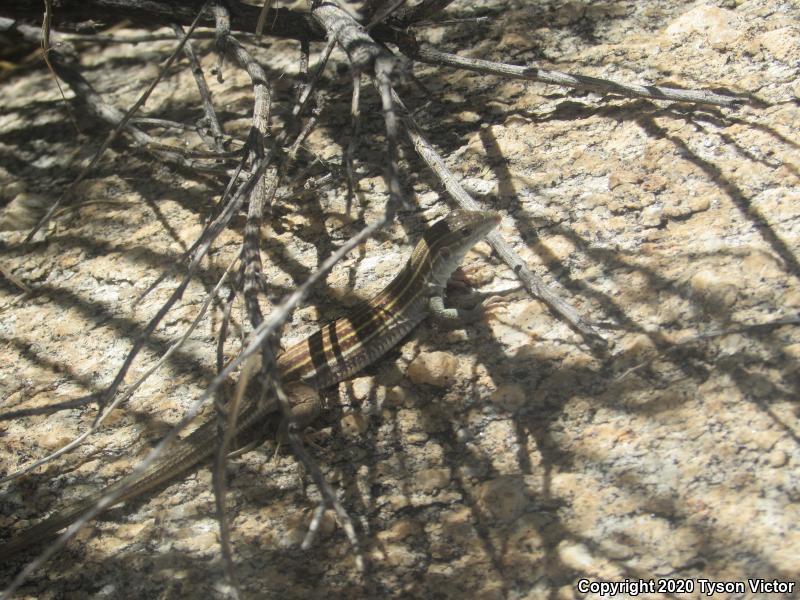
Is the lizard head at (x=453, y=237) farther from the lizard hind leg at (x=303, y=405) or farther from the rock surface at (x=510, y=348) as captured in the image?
the lizard hind leg at (x=303, y=405)

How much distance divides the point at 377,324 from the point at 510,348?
1.85 feet

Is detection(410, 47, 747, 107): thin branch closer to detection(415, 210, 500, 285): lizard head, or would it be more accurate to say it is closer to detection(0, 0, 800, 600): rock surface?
detection(0, 0, 800, 600): rock surface

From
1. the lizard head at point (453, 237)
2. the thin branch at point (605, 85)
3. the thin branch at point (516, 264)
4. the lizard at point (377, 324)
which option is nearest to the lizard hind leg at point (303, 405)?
the lizard at point (377, 324)

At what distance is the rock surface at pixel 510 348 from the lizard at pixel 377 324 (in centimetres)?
11

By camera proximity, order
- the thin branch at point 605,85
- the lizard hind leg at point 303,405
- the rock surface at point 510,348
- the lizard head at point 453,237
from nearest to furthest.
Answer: the rock surface at point 510,348 < the lizard hind leg at point 303,405 < the lizard head at point 453,237 < the thin branch at point 605,85

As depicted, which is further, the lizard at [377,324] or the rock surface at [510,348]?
the lizard at [377,324]

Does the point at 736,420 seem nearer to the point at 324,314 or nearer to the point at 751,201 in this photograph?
the point at 751,201

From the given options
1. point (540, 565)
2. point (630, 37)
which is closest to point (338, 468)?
point (540, 565)

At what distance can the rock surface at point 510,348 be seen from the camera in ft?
7.18

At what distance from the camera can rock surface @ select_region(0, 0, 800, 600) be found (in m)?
2.19

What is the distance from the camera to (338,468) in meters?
2.59

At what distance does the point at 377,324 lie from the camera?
2936 millimetres

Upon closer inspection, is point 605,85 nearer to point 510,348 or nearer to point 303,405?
point 510,348

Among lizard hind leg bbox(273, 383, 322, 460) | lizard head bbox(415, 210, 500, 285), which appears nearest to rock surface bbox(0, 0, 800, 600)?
lizard hind leg bbox(273, 383, 322, 460)
